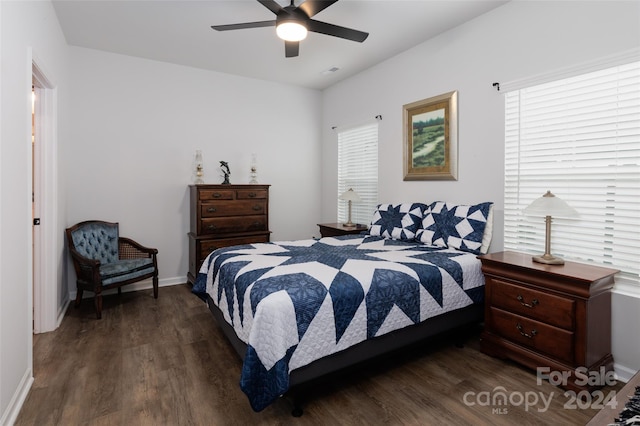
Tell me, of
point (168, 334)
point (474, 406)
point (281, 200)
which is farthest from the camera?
point (281, 200)

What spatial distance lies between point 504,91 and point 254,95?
11.0 feet

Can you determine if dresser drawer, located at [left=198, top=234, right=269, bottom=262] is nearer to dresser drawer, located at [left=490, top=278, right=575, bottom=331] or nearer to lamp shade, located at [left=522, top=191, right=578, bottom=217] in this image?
dresser drawer, located at [left=490, top=278, right=575, bottom=331]

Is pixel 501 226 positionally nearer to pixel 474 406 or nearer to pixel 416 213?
pixel 416 213

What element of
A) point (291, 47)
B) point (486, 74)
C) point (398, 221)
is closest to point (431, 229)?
point (398, 221)

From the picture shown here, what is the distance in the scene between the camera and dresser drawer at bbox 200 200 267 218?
4.25m

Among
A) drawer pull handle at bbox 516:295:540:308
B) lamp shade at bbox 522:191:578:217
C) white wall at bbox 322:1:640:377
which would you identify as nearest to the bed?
drawer pull handle at bbox 516:295:540:308

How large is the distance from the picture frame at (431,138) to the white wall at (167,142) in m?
2.03

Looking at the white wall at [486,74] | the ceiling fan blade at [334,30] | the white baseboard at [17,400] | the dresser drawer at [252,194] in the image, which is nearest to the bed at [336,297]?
the white wall at [486,74]

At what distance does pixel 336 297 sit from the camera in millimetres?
1996

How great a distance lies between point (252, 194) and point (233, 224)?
1.55 feet

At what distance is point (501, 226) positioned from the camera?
3.09 meters

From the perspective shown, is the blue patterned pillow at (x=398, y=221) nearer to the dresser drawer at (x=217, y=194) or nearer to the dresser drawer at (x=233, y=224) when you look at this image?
the dresser drawer at (x=233, y=224)

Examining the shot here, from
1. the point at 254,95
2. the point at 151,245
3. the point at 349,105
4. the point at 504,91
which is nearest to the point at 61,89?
the point at 151,245

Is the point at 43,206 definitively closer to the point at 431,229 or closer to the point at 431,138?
the point at 431,229
